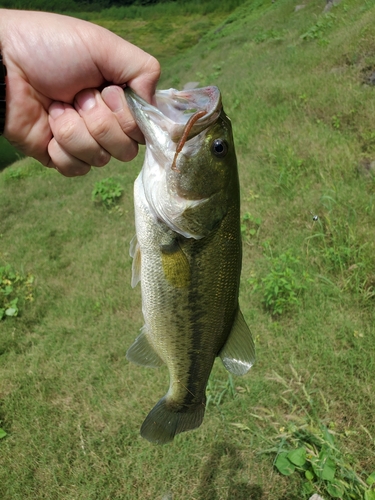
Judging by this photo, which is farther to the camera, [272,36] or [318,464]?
[272,36]

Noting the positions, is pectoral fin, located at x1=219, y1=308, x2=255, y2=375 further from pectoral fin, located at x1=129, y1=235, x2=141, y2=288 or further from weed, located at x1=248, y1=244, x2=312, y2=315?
weed, located at x1=248, y1=244, x2=312, y2=315

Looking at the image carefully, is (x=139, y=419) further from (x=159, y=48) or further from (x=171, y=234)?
(x=159, y=48)

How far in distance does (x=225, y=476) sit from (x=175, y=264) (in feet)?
6.51

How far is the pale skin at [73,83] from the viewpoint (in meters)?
1.76

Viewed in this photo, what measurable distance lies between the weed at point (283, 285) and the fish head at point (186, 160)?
2231mm

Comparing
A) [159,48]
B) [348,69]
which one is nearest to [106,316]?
[348,69]

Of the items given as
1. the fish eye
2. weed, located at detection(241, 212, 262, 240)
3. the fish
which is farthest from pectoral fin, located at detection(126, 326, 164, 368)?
weed, located at detection(241, 212, 262, 240)

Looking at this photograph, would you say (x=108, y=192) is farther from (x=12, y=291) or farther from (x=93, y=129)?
(x=93, y=129)

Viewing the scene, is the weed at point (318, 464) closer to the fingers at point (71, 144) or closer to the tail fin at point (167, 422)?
the tail fin at point (167, 422)

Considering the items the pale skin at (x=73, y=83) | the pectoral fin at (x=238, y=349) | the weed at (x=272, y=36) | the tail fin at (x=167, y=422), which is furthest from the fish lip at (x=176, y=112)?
the weed at (x=272, y=36)

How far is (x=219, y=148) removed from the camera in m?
1.55

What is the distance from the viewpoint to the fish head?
4.95ft

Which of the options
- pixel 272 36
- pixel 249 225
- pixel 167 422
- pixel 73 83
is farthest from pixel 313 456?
pixel 272 36

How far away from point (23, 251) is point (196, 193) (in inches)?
197
